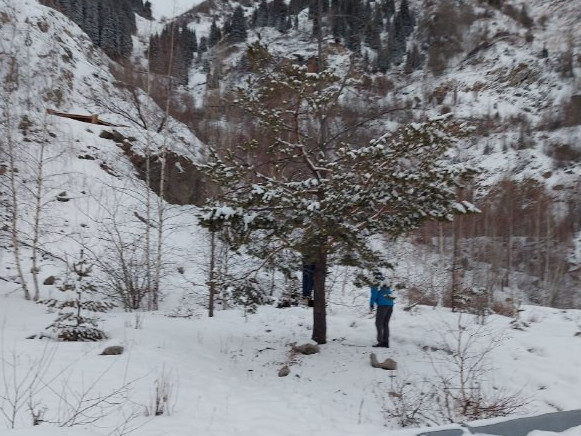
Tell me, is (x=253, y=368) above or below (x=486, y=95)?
below

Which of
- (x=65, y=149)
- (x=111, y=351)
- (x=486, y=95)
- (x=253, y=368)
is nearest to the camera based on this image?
(x=111, y=351)

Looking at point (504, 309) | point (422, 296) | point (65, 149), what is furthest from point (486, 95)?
point (65, 149)

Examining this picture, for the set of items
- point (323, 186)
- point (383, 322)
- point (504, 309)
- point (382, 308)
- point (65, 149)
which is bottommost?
point (504, 309)

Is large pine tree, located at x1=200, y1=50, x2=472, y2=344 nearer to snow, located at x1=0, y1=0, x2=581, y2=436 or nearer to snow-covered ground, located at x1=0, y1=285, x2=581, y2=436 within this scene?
snow, located at x1=0, y1=0, x2=581, y2=436

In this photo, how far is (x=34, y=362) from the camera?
730 cm

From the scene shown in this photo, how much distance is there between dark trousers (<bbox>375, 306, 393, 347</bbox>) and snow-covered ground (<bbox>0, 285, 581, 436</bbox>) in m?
0.29

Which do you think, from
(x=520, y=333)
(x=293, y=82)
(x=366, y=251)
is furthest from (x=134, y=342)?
(x=520, y=333)

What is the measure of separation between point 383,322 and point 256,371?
273cm

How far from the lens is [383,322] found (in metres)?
9.37

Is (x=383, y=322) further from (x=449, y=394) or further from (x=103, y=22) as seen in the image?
(x=103, y=22)

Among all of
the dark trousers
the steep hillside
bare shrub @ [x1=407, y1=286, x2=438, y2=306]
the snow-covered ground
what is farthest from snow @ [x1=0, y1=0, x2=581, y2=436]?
bare shrub @ [x1=407, y1=286, x2=438, y2=306]

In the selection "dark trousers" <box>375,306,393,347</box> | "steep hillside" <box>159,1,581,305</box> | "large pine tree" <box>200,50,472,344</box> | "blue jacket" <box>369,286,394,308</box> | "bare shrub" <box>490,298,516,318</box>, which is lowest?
"bare shrub" <box>490,298,516,318</box>

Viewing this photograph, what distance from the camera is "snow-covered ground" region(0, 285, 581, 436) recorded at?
604cm

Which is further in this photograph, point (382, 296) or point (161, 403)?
point (382, 296)
